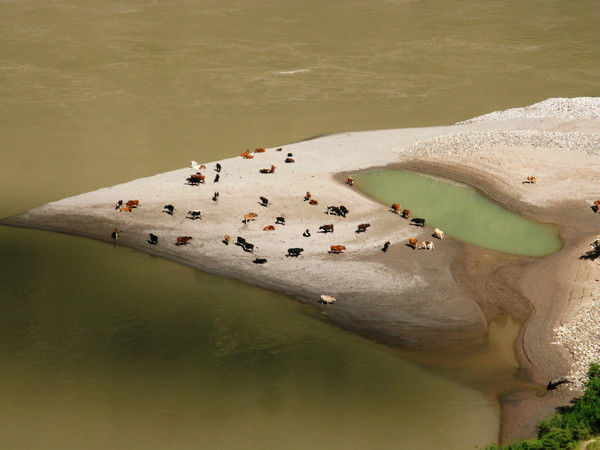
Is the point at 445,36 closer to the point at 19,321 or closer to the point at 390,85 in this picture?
the point at 390,85

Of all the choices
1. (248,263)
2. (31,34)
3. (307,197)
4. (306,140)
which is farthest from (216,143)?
(31,34)

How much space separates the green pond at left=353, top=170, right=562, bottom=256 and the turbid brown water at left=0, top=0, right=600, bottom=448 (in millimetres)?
5526

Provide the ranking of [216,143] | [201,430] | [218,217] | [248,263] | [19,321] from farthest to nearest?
[216,143], [218,217], [248,263], [19,321], [201,430]

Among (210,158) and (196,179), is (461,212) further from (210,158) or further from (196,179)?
(210,158)

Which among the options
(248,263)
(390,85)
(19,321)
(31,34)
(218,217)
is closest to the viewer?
(19,321)

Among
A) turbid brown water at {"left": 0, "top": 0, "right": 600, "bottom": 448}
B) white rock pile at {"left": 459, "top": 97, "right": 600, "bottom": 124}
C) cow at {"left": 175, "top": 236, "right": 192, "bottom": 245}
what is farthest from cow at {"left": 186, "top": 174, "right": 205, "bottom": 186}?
white rock pile at {"left": 459, "top": 97, "right": 600, "bottom": 124}

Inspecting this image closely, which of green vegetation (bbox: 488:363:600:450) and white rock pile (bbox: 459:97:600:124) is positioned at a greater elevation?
white rock pile (bbox: 459:97:600:124)

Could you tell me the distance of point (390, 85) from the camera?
43844mm

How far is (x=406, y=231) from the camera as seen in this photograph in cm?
2553

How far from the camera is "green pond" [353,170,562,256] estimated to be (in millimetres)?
25438

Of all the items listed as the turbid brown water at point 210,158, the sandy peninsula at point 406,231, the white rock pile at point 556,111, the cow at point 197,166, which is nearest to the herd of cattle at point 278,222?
the sandy peninsula at point 406,231

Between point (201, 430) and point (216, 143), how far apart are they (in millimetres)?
19957

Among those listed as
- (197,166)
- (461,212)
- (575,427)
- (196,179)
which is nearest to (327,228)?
(461,212)

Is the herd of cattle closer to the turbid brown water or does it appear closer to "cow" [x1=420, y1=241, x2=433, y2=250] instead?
"cow" [x1=420, y1=241, x2=433, y2=250]
